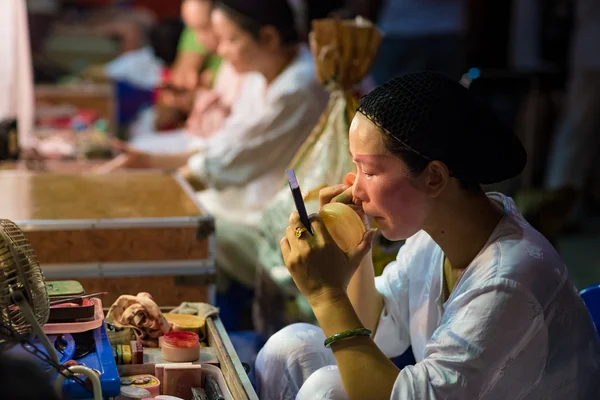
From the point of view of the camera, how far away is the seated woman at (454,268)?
5.35ft

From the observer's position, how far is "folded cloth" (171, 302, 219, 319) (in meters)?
2.26

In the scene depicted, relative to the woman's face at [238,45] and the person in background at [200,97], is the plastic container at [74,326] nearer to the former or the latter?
the woman's face at [238,45]

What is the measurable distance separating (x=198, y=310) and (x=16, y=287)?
75cm

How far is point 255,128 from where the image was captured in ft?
12.3

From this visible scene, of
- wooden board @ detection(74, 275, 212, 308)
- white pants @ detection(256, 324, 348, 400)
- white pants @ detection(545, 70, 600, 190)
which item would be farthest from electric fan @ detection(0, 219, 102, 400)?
white pants @ detection(545, 70, 600, 190)

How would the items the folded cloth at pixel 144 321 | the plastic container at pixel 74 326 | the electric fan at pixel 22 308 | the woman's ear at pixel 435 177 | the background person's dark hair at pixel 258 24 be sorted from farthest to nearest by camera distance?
1. the background person's dark hair at pixel 258 24
2. the folded cloth at pixel 144 321
3. the plastic container at pixel 74 326
4. the woman's ear at pixel 435 177
5. the electric fan at pixel 22 308

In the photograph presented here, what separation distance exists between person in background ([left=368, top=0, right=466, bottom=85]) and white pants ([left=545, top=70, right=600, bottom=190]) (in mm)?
1061

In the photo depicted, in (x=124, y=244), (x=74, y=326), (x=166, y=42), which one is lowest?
(x=166, y=42)

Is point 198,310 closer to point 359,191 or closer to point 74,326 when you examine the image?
point 74,326

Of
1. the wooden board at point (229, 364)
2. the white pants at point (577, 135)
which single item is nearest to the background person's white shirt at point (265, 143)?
the wooden board at point (229, 364)

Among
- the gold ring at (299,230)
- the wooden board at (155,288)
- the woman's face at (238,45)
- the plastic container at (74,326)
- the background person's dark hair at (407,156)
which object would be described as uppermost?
the background person's dark hair at (407,156)

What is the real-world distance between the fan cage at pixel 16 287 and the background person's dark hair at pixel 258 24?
89.9 inches

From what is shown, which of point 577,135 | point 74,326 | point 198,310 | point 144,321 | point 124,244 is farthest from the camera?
point 577,135

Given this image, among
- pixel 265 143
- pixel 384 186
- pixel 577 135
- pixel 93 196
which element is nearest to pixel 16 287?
pixel 384 186
